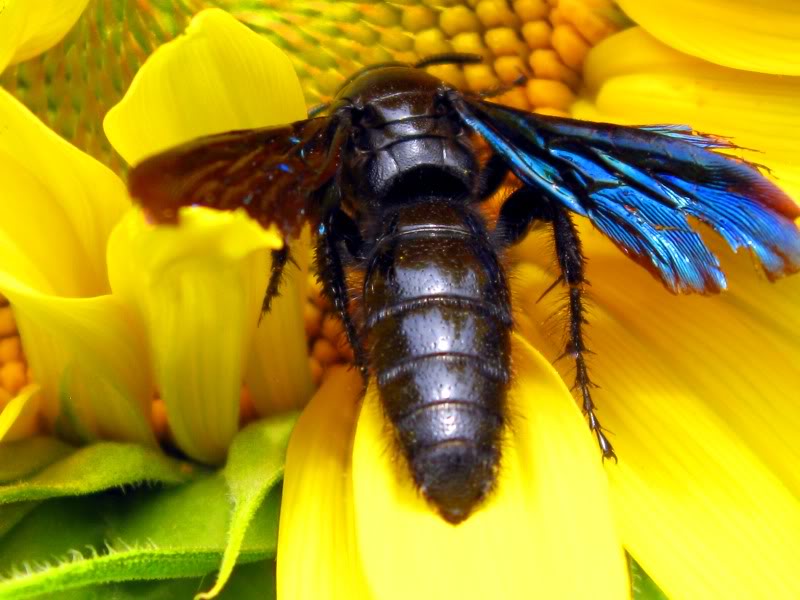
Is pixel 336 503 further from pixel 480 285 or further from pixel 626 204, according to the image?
pixel 626 204

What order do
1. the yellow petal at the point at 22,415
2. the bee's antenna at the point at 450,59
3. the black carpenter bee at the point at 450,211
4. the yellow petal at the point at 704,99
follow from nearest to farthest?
the black carpenter bee at the point at 450,211 < the yellow petal at the point at 22,415 < the yellow petal at the point at 704,99 < the bee's antenna at the point at 450,59

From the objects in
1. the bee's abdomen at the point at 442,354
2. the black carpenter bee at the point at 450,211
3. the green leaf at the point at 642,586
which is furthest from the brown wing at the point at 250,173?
the green leaf at the point at 642,586

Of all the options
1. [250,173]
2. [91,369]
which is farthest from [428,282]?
[91,369]

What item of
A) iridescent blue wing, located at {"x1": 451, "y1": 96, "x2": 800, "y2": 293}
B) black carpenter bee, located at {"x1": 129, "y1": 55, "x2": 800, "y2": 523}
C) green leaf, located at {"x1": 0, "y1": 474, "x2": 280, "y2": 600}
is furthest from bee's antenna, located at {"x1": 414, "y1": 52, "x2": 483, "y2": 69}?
green leaf, located at {"x1": 0, "y1": 474, "x2": 280, "y2": 600}

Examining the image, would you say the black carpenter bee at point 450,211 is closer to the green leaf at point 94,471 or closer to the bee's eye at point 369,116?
the bee's eye at point 369,116

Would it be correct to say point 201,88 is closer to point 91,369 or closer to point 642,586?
point 91,369

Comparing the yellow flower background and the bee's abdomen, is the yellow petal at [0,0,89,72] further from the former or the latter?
the bee's abdomen

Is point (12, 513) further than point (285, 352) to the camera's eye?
No
